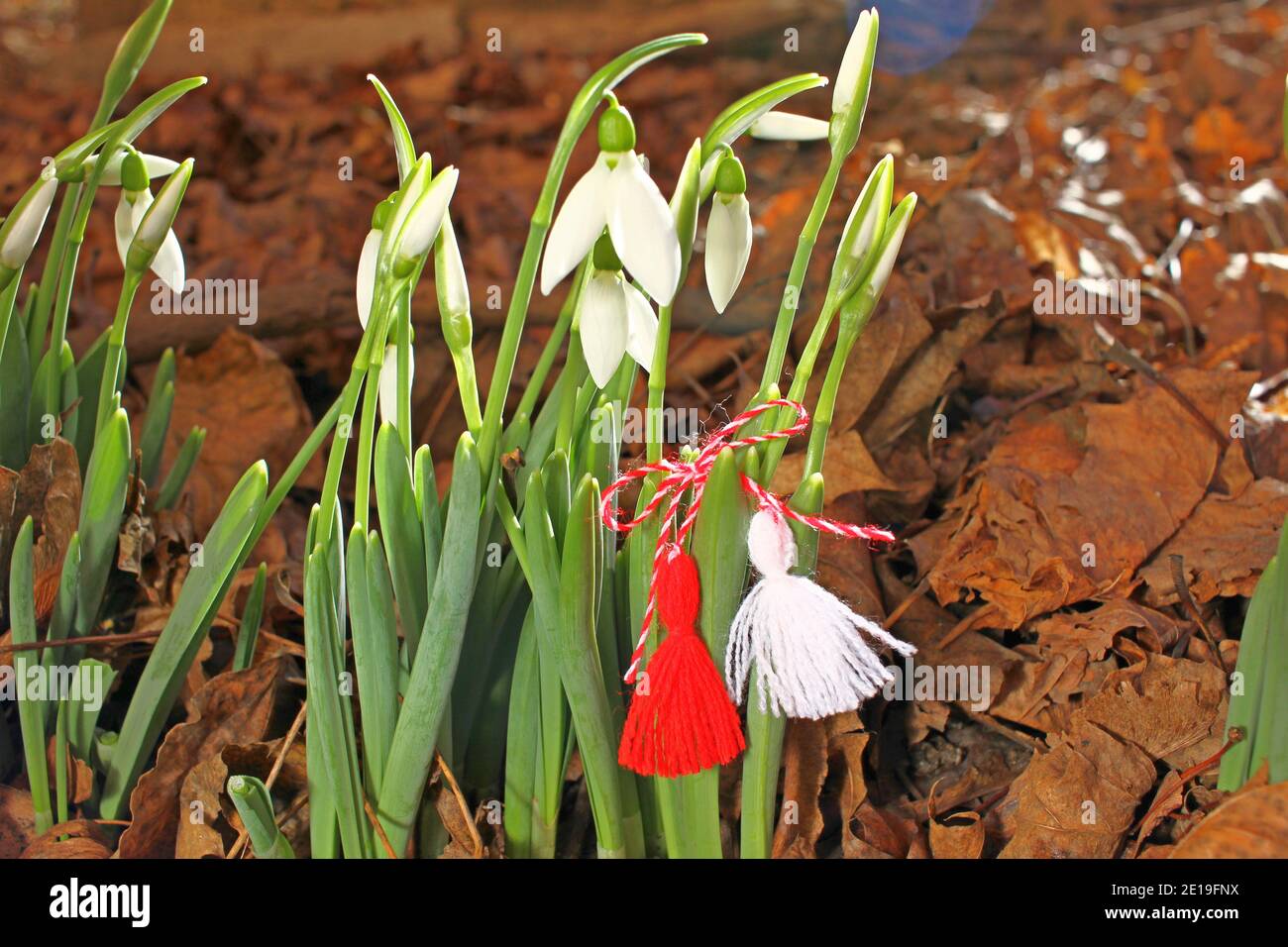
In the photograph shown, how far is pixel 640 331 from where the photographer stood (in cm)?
86

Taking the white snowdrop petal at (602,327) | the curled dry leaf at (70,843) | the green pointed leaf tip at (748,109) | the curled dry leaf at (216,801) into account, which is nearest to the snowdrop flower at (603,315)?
the white snowdrop petal at (602,327)

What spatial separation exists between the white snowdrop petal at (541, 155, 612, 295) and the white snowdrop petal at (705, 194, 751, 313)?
9 cm

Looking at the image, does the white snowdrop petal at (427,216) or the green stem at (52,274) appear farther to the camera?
the green stem at (52,274)

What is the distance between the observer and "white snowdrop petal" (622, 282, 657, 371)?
85 cm

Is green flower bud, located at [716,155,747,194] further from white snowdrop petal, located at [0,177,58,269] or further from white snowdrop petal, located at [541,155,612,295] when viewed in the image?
white snowdrop petal, located at [0,177,58,269]

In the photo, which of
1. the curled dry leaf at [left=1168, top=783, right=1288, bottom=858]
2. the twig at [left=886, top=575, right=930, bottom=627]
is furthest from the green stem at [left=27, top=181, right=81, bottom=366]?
the curled dry leaf at [left=1168, top=783, right=1288, bottom=858]

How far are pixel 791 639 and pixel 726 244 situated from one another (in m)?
0.28

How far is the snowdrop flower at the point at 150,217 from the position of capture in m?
0.89

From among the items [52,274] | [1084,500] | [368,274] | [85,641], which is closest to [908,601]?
[1084,500]

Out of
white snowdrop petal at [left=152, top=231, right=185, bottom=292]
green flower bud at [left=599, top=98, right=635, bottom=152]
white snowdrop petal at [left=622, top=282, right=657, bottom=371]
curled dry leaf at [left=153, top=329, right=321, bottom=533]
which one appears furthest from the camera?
curled dry leaf at [left=153, top=329, right=321, bottom=533]

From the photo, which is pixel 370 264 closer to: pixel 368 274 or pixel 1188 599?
pixel 368 274

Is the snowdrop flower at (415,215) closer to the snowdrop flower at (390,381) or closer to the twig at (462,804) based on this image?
the snowdrop flower at (390,381)

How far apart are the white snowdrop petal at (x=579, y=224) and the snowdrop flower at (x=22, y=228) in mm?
416

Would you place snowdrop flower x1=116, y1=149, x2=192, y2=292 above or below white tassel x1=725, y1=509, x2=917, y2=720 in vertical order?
above
